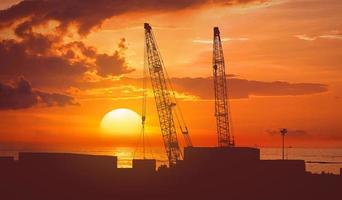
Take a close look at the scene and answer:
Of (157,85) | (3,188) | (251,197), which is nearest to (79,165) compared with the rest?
(3,188)

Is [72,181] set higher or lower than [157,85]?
lower

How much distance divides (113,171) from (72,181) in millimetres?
10843

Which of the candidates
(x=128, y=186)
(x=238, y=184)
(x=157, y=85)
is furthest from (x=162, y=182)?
(x=157, y=85)

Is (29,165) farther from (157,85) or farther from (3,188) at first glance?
(157,85)

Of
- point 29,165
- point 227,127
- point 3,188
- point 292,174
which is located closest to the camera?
point 3,188

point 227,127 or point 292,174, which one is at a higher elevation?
point 227,127

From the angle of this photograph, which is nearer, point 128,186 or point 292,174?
point 128,186

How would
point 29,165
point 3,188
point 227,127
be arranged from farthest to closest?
point 227,127, point 29,165, point 3,188

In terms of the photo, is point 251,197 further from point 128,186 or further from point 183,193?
point 128,186

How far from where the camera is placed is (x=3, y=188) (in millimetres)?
117188

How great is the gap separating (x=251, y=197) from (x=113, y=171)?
31.5 meters

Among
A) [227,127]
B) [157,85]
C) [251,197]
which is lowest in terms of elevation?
[251,197]

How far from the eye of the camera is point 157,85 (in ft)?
461

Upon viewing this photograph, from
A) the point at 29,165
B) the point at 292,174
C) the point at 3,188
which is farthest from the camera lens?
the point at 292,174
